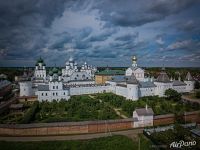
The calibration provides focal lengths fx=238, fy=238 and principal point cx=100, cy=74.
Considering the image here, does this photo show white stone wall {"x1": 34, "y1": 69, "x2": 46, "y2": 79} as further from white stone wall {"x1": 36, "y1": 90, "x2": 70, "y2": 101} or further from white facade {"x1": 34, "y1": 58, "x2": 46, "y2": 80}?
white stone wall {"x1": 36, "y1": 90, "x2": 70, "y2": 101}

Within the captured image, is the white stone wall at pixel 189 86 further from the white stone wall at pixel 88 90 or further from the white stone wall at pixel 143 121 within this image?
the white stone wall at pixel 143 121

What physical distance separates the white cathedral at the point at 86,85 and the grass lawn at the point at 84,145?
A: 39.5ft

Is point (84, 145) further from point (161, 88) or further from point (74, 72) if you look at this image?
point (74, 72)

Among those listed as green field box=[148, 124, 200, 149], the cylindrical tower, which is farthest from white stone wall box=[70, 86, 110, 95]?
green field box=[148, 124, 200, 149]

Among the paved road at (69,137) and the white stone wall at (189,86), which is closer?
the paved road at (69,137)

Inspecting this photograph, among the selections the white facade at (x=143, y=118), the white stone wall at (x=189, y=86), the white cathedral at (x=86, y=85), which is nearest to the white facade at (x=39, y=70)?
the white cathedral at (x=86, y=85)

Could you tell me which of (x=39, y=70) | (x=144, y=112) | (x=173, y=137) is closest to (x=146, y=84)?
(x=144, y=112)

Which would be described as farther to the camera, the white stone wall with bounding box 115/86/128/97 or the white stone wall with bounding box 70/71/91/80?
the white stone wall with bounding box 70/71/91/80

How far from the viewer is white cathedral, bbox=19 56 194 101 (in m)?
25.0

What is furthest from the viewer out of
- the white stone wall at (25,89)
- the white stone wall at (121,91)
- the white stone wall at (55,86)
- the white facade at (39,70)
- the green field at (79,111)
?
the white facade at (39,70)

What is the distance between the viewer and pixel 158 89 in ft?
92.2

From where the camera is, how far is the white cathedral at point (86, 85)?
2505 centimetres

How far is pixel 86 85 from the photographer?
3031 centimetres

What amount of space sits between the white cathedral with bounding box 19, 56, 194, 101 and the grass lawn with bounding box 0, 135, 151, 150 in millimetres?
12044
